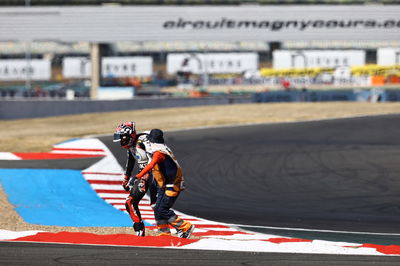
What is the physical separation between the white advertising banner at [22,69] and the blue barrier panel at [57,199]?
49275 mm

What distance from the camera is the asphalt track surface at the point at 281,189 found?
9.56 meters

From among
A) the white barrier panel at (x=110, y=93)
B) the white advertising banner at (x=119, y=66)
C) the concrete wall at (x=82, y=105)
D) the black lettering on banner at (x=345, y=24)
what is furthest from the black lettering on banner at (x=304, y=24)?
the white advertising banner at (x=119, y=66)

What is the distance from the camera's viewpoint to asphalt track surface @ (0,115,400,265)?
31.4ft

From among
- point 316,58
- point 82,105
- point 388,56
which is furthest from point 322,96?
point 316,58

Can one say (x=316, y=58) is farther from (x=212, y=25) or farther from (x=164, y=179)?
(x=164, y=179)

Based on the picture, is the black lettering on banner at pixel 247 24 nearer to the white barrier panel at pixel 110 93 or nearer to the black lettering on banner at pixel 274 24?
the black lettering on banner at pixel 274 24

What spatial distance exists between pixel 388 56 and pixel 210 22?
47.8ft

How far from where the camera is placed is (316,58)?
60.2 metres

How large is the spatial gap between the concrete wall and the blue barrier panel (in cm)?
1542

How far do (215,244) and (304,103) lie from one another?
2854 cm

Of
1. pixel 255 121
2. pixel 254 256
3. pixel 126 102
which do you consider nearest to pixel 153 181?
pixel 254 256

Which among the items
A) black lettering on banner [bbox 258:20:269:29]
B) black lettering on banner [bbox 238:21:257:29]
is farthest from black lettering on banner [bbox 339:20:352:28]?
black lettering on banner [bbox 238:21:257:29]

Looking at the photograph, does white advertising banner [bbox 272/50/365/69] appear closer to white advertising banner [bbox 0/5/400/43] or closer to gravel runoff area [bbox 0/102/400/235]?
white advertising banner [bbox 0/5/400/43]

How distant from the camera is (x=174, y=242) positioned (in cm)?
1044
